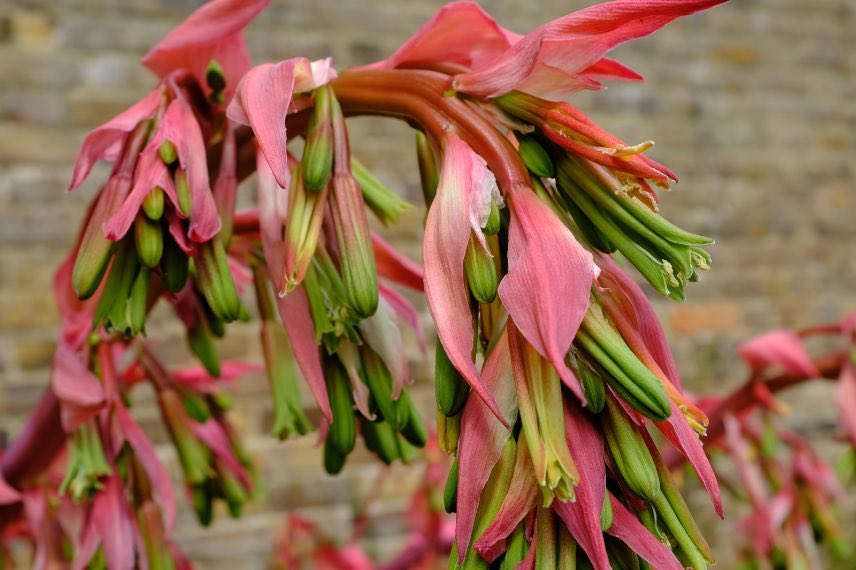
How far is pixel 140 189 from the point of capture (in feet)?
1.27

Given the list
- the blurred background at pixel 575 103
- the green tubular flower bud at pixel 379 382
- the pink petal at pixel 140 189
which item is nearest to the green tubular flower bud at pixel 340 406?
the green tubular flower bud at pixel 379 382

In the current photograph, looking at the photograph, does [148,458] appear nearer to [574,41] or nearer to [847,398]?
[574,41]

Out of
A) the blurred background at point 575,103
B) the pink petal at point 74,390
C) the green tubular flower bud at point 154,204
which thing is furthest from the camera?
the blurred background at point 575,103

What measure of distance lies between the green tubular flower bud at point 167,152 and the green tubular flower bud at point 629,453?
8.1 inches

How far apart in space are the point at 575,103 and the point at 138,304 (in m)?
1.62

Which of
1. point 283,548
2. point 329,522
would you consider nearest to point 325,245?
point 283,548

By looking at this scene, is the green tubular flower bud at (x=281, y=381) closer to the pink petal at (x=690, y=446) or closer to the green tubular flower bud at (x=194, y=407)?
the green tubular flower bud at (x=194, y=407)

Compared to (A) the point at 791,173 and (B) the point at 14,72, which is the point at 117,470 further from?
(A) the point at 791,173

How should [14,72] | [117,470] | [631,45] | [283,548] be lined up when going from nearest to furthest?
A: [117,470], [283,548], [14,72], [631,45]

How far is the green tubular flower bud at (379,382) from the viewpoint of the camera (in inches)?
17.3

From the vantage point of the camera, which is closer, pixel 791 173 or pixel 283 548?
pixel 283 548

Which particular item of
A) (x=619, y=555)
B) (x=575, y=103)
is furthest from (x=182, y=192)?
(x=575, y=103)

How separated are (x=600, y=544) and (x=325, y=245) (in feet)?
0.61

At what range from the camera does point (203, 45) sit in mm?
459
